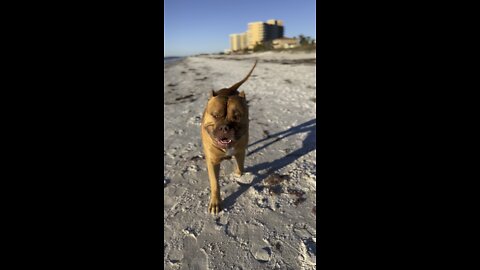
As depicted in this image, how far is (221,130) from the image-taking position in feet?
9.17

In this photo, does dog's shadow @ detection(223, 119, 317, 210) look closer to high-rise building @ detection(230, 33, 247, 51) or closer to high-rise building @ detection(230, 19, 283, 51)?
high-rise building @ detection(230, 19, 283, 51)

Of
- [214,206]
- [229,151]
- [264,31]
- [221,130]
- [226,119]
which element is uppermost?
[264,31]

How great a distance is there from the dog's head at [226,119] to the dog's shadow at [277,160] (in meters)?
0.85

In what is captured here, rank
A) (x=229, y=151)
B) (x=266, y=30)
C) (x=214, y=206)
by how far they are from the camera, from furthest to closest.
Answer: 1. (x=266, y=30)
2. (x=214, y=206)
3. (x=229, y=151)

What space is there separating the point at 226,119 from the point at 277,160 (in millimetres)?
1725

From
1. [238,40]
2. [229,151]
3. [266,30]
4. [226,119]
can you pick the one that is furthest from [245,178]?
[238,40]

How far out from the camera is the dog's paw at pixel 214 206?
3166 millimetres

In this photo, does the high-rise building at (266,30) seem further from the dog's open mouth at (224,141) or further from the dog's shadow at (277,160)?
the dog's open mouth at (224,141)

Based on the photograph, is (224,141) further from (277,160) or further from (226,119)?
(277,160)
